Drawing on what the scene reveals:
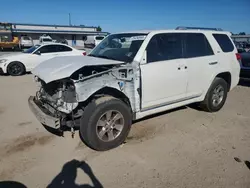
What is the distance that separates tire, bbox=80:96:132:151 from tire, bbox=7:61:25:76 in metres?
8.56

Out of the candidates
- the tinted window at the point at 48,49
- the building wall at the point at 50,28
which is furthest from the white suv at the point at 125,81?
the building wall at the point at 50,28

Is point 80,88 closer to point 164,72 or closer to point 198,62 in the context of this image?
point 164,72

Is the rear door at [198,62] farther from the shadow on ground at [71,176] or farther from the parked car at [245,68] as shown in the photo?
the parked car at [245,68]

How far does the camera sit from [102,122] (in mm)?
3619

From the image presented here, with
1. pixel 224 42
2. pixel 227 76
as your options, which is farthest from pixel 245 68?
pixel 224 42

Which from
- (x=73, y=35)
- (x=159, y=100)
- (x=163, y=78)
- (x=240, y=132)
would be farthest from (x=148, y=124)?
(x=73, y=35)

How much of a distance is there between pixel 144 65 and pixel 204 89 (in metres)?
1.85

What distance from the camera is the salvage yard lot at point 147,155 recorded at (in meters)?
3.00

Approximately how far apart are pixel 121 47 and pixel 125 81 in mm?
1153

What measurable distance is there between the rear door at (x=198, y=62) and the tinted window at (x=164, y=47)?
0.21 meters

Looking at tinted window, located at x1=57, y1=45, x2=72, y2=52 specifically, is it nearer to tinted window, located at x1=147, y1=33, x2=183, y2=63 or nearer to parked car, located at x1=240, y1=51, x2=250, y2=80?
parked car, located at x1=240, y1=51, x2=250, y2=80

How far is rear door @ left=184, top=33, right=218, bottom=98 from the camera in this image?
4.60 meters

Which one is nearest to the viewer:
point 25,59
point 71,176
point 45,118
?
point 71,176

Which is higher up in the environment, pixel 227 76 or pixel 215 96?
pixel 227 76
